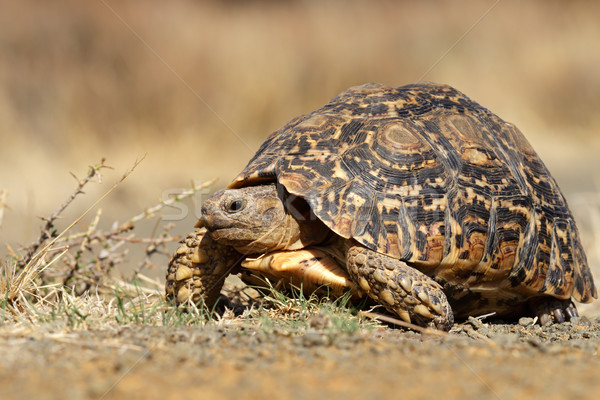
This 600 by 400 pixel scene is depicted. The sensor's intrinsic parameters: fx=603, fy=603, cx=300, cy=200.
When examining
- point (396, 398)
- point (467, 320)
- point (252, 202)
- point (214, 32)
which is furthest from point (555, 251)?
point (214, 32)

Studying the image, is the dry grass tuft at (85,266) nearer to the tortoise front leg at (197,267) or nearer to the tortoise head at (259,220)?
the tortoise front leg at (197,267)

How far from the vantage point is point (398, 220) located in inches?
125

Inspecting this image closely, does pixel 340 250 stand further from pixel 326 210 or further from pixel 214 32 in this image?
pixel 214 32

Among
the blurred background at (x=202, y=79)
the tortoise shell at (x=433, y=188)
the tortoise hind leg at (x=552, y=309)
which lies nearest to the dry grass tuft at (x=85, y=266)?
the tortoise shell at (x=433, y=188)

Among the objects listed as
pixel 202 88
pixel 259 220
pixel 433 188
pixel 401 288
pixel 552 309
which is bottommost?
pixel 552 309

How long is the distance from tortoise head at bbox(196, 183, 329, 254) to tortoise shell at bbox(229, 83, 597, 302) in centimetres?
15

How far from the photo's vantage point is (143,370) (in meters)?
1.77

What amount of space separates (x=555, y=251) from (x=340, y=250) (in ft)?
4.50

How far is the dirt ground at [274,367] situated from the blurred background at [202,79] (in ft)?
21.0

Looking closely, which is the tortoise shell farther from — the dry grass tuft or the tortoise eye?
the dry grass tuft

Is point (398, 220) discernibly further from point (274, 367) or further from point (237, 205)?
point (274, 367)

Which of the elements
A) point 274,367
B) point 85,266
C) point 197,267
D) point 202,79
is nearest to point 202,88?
point 202,79

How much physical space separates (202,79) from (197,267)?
285 inches

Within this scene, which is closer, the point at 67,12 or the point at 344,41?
the point at 67,12
